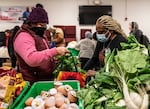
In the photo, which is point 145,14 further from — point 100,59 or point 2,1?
point 100,59

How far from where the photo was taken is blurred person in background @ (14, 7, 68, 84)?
233 centimetres

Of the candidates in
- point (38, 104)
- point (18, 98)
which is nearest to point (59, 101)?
point (38, 104)

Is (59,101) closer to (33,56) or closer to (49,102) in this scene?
(49,102)

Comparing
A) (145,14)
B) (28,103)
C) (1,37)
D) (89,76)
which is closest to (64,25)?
(1,37)

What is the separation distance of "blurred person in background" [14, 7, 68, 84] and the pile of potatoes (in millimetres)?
354

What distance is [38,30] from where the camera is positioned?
8.39 ft

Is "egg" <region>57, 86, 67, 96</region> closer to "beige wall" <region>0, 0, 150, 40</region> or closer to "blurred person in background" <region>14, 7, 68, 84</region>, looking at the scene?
"blurred person in background" <region>14, 7, 68, 84</region>

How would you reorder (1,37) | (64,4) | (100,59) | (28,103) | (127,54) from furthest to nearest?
1. (64,4)
2. (1,37)
3. (100,59)
4. (28,103)
5. (127,54)

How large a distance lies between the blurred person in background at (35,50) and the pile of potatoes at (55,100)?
354 mm

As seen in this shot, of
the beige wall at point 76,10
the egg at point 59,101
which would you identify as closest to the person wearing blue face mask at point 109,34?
the egg at point 59,101

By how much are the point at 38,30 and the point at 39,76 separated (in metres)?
0.43

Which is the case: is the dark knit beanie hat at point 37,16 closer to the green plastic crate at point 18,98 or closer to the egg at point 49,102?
the green plastic crate at point 18,98

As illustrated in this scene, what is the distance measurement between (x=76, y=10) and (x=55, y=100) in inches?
304

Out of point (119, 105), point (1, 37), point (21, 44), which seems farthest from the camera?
point (1, 37)
